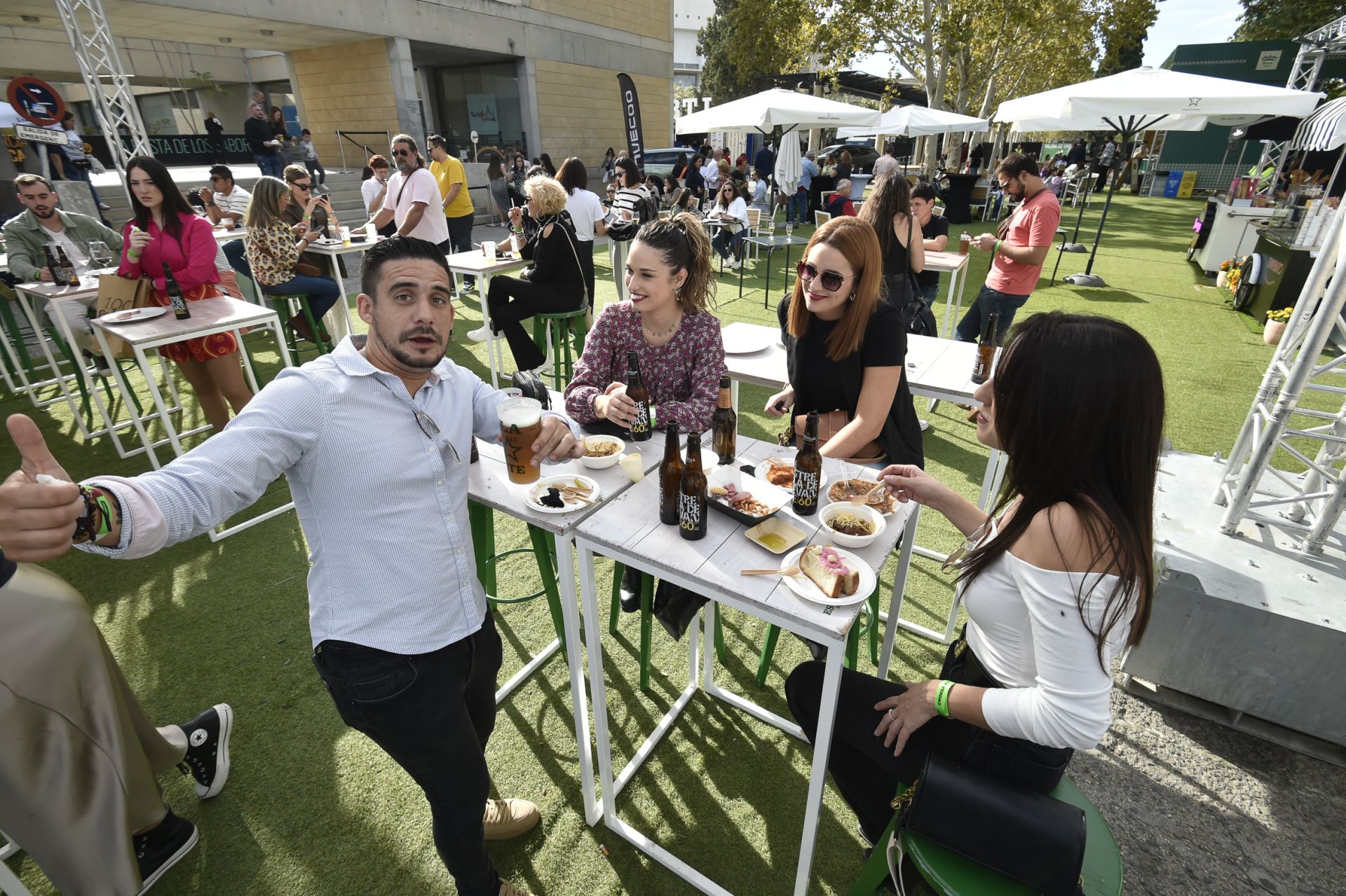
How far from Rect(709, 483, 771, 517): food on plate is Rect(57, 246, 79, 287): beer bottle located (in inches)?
227

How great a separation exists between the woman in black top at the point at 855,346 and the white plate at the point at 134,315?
411 centimetres

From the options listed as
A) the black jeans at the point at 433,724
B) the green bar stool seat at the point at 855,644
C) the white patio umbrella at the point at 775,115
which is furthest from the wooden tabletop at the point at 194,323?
the white patio umbrella at the point at 775,115

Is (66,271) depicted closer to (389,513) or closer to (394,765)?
(394,765)

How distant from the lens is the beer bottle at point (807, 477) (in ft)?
6.04

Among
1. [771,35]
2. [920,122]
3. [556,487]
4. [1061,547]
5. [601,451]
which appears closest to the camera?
[1061,547]

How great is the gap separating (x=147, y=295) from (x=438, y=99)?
2211cm

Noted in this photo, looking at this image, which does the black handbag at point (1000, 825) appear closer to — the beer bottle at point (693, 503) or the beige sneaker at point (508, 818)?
the beer bottle at point (693, 503)

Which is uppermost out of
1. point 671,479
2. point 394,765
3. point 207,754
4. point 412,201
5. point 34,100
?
point 34,100

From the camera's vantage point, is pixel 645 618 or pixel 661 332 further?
pixel 661 332

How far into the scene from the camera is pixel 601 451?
225 cm

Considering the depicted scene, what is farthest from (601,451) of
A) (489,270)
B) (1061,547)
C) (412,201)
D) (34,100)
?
(34,100)

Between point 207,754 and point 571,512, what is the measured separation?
5.95 feet

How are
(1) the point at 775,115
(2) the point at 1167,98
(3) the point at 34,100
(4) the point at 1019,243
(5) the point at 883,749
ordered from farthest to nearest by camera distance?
(1) the point at 775,115
(3) the point at 34,100
(2) the point at 1167,98
(4) the point at 1019,243
(5) the point at 883,749

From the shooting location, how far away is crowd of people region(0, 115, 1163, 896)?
1.27 metres
